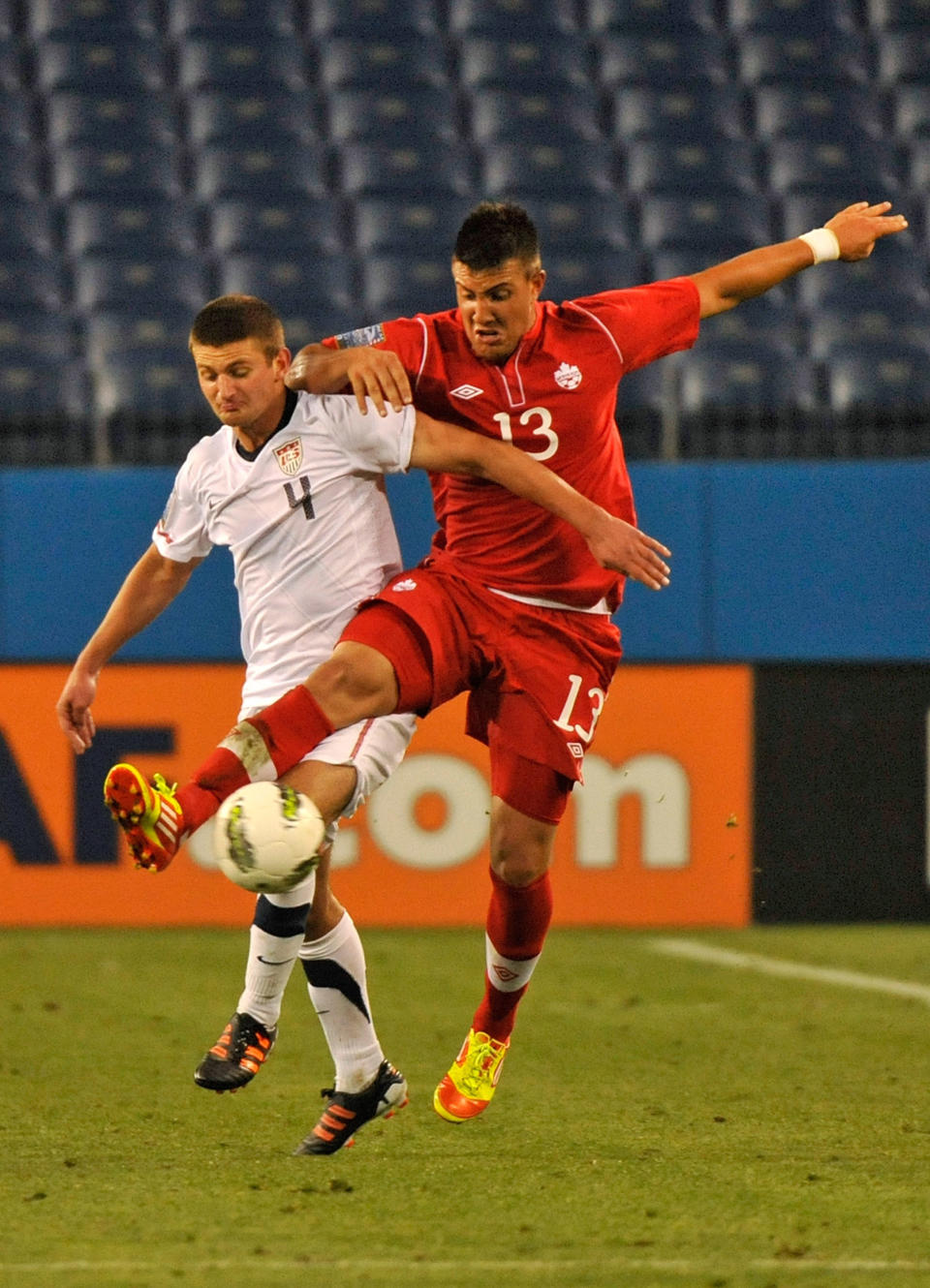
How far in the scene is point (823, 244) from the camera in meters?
5.34

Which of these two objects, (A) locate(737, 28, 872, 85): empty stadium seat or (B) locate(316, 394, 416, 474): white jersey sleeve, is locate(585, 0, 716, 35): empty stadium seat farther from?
(B) locate(316, 394, 416, 474): white jersey sleeve

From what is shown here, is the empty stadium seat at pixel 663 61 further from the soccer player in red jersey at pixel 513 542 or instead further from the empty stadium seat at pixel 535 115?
the soccer player in red jersey at pixel 513 542

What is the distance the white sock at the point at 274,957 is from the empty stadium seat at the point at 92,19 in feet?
31.7

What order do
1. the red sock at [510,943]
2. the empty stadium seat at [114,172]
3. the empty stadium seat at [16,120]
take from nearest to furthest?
the red sock at [510,943], the empty stadium seat at [114,172], the empty stadium seat at [16,120]

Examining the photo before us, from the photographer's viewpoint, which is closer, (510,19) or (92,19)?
(92,19)

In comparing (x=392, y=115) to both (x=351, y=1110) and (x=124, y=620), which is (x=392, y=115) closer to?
(x=124, y=620)

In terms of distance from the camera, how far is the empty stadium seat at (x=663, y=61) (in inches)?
521

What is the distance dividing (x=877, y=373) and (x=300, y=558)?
698 cm

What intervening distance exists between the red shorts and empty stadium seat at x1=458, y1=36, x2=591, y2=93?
344 inches

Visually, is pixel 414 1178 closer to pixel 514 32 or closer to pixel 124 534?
pixel 124 534

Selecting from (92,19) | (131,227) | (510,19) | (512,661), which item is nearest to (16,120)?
(92,19)

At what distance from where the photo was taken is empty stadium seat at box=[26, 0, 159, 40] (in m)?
13.1

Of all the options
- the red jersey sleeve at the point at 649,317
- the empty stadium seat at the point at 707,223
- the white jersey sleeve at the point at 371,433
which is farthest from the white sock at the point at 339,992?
the empty stadium seat at the point at 707,223

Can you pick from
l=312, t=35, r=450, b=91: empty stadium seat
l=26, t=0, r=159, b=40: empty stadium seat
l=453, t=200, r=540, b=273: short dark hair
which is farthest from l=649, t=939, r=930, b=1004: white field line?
l=26, t=0, r=159, b=40: empty stadium seat
